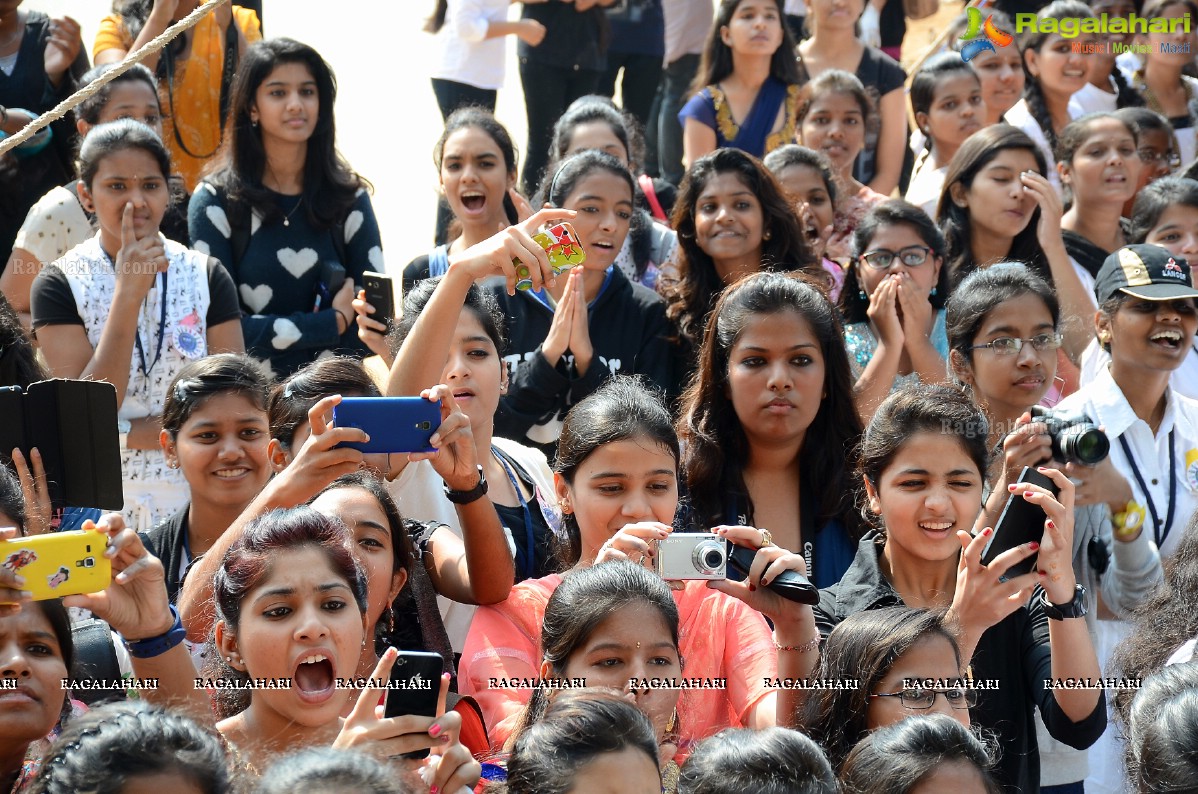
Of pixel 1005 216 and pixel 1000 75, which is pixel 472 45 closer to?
pixel 1000 75

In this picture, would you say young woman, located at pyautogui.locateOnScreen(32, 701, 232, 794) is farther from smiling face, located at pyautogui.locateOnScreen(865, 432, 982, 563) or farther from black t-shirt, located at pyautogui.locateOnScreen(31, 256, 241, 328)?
black t-shirt, located at pyautogui.locateOnScreen(31, 256, 241, 328)

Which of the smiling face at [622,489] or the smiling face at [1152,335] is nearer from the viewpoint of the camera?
the smiling face at [622,489]

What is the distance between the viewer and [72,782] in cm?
222

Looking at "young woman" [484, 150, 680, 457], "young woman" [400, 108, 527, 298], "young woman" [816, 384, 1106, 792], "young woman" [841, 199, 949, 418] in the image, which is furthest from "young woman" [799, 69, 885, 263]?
"young woman" [816, 384, 1106, 792]

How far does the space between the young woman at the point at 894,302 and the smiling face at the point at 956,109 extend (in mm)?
1479

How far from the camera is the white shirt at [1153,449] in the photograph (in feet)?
13.4

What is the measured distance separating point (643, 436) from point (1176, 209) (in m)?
2.79

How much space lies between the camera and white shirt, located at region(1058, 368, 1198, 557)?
4078 mm

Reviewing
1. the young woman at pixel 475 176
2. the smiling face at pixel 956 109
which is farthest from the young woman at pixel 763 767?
the smiling face at pixel 956 109

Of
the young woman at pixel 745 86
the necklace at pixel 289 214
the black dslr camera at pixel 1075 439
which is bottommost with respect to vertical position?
the black dslr camera at pixel 1075 439

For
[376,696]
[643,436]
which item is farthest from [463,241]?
[376,696]

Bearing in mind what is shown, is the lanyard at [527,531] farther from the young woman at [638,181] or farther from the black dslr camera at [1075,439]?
the young woman at [638,181]

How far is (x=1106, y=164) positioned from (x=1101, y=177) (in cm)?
5

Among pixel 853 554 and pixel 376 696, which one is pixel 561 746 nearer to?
pixel 376 696
